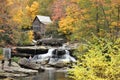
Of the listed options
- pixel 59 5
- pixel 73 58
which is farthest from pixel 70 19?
pixel 59 5

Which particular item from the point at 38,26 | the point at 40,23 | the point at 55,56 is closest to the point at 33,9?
the point at 38,26

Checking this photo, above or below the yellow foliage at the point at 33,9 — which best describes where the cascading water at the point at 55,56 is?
below

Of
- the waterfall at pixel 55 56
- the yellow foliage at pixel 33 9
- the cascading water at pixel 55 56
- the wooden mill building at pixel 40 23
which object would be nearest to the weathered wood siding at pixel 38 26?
the wooden mill building at pixel 40 23

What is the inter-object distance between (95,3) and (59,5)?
758 inches

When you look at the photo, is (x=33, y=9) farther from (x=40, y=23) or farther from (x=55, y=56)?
(x=55, y=56)

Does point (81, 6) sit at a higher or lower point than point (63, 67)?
higher

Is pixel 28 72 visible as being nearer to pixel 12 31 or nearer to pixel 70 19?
pixel 12 31

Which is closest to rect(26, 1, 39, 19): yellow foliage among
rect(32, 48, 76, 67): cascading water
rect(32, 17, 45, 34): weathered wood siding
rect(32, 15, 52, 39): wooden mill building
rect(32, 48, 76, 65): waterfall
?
rect(32, 17, 45, 34): weathered wood siding

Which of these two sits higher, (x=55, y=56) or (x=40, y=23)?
(x=40, y=23)

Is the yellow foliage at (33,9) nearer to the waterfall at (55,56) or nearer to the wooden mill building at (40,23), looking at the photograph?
the wooden mill building at (40,23)

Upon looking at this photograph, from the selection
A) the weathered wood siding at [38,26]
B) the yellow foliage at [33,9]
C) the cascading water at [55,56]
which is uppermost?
the yellow foliage at [33,9]

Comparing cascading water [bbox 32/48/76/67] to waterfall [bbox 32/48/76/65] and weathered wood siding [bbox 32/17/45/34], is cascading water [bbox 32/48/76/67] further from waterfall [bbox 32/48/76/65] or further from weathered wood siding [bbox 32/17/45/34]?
weathered wood siding [bbox 32/17/45/34]

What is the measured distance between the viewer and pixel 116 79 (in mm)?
10570

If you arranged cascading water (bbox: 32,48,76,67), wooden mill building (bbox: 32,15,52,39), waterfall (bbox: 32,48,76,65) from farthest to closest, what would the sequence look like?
1. wooden mill building (bbox: 32,15,52,39)
2. waterfall (bbox: 32,48,76,65)
3. cascading water (bbox: 32,48,76,67)
